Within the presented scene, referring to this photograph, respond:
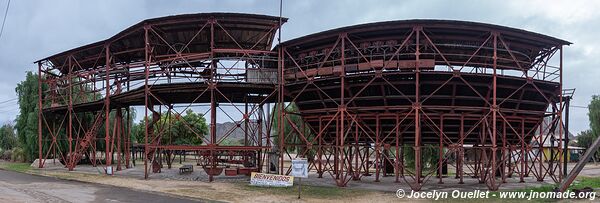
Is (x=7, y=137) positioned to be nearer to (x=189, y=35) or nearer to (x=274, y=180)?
(x=189, y=35)

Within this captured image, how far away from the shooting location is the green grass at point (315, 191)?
23.2 m

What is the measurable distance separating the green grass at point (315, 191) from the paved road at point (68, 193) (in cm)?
492

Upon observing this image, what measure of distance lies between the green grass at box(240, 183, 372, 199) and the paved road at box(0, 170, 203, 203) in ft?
16.1

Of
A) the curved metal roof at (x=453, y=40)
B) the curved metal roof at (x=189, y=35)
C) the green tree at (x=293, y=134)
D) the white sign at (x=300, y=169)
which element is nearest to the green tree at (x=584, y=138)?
the green tree at (x=293, y=134)

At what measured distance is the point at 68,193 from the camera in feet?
76.6

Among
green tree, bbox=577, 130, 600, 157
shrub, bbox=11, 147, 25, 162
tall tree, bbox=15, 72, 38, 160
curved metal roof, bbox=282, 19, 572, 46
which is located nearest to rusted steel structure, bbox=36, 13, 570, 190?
curved metal roof, bbox=282, 19, 572, 46

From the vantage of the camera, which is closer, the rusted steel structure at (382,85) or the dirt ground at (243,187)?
the dirt ground at (243,187)

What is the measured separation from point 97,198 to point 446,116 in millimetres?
17972

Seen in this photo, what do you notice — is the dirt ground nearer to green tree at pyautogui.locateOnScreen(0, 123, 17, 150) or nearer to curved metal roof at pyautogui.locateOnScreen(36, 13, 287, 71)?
curved metal roof at pyautogui.locateOnScreen(36, 13, 287, 71)

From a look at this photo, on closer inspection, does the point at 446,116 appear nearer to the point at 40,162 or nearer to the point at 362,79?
the point at 362,79

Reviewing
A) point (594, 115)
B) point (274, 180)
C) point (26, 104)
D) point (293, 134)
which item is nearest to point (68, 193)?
point (274, 180)

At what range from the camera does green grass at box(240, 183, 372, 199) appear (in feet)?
76.0

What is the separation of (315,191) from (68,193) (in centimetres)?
1174

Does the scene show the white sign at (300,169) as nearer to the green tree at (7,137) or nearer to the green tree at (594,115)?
the green tree at (594,115)
